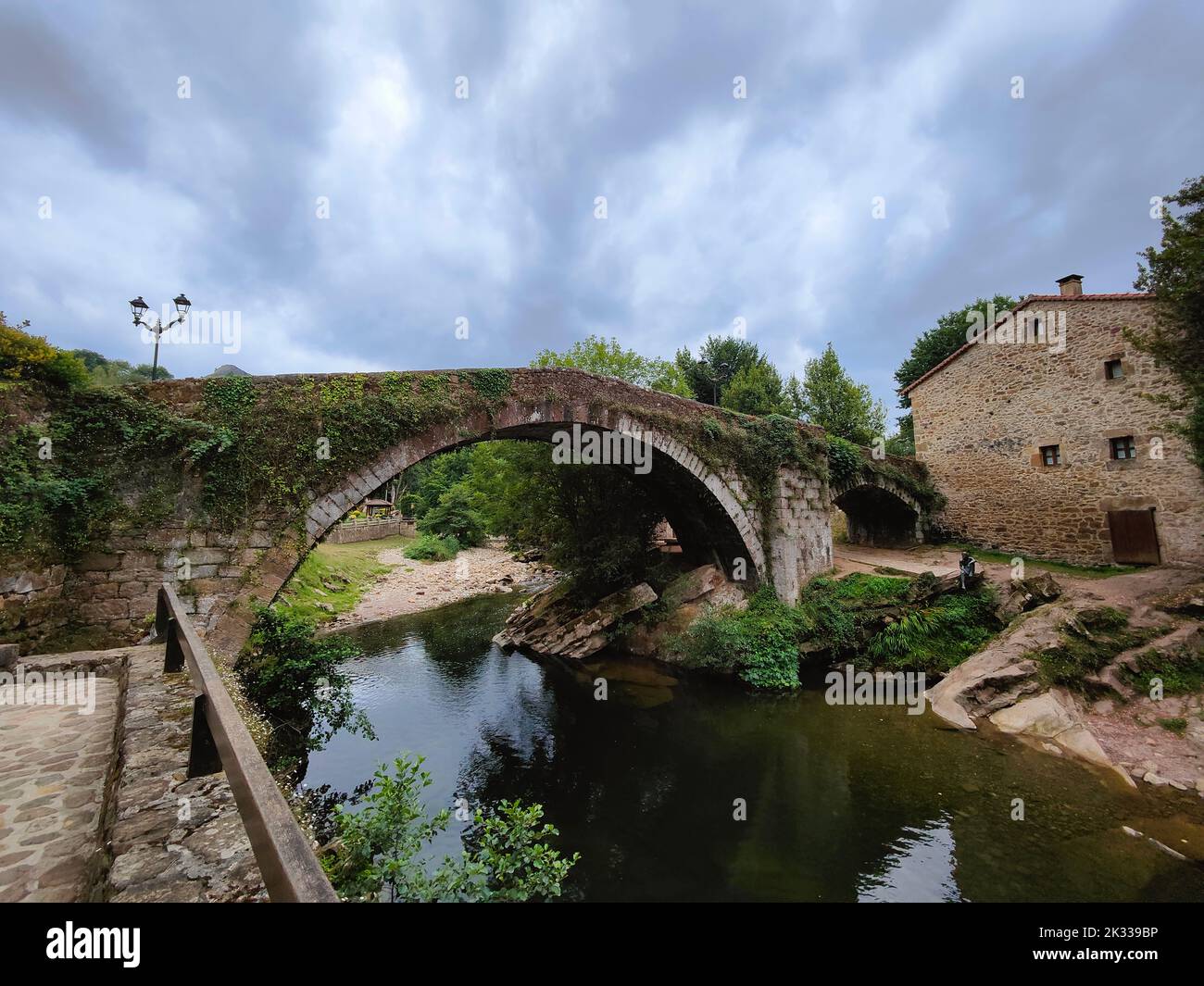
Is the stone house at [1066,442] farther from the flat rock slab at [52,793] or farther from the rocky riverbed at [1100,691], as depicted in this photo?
the flat rock slab at [52,793]

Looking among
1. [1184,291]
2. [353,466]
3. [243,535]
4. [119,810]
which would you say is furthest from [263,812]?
[1184,291]

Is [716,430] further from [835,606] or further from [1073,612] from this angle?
[1073,612]

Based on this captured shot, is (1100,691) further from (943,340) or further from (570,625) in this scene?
(943,340)

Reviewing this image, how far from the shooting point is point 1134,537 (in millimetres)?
12484

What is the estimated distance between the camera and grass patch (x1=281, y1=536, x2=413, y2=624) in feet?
45.2

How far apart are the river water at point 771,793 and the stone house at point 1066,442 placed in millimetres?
9372

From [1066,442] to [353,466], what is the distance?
1708 centimetres

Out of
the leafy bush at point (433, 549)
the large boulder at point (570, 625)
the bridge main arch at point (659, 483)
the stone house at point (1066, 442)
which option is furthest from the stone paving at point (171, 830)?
the leafy bush at point (433, 549)

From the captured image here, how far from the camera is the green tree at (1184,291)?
803cm

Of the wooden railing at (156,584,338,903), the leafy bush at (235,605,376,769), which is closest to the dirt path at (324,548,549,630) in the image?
the leafy bush at (235,605,376,769)

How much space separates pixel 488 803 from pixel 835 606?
8.47 metres
